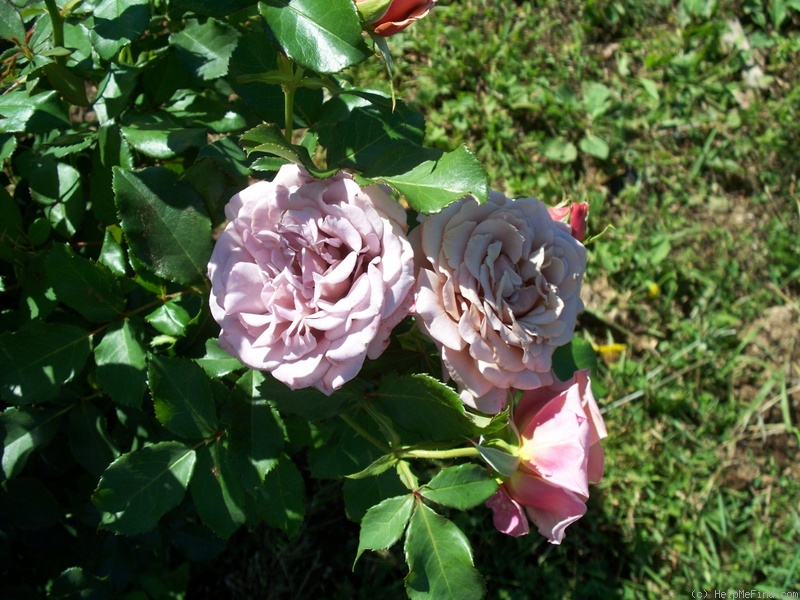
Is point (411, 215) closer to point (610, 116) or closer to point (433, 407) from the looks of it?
point (433, 407)

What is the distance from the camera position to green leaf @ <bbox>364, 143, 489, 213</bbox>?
0.80 metres

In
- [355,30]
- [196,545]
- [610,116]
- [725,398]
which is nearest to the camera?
[355,30]

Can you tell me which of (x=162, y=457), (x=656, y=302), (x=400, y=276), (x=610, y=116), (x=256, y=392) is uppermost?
(x=400, y=276)

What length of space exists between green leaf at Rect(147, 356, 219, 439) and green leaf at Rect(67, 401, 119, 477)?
272 millimetres

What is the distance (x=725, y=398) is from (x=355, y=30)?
2135 millimetres

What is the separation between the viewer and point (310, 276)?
834mm

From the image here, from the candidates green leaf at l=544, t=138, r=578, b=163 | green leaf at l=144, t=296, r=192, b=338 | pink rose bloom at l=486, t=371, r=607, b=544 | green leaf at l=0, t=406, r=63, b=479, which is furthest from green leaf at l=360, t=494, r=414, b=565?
green leaf at l=544, t=138, r=578, b=163

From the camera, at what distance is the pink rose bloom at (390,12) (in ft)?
2.64

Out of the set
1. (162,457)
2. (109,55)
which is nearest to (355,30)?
(109,55)

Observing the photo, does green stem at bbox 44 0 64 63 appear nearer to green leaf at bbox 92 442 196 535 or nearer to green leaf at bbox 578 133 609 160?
green leaf at bbox 92 442 196 535

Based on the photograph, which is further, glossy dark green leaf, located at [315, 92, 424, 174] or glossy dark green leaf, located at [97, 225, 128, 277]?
glossy dark green leaf, located at [97, 225, 128, 277]

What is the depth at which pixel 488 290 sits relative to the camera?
0.87 metres

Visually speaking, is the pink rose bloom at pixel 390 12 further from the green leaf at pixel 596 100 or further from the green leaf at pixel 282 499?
the green leaf at pixel 596 100

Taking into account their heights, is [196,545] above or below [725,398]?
above
